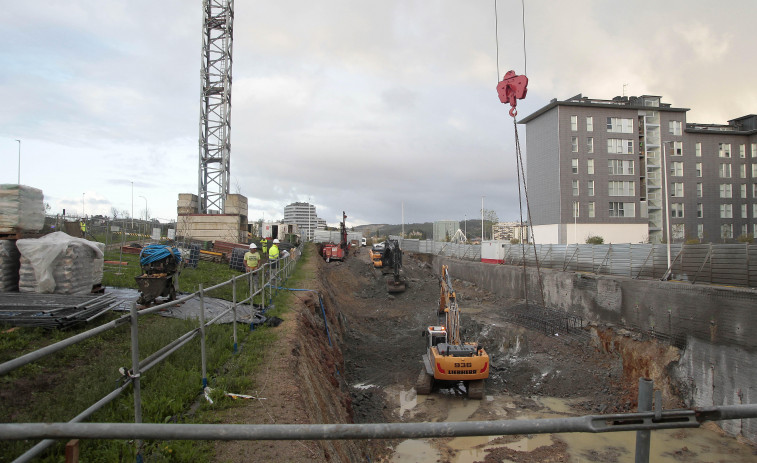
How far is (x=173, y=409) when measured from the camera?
201 inches

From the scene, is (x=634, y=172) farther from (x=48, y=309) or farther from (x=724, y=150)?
(x=48, y=309)

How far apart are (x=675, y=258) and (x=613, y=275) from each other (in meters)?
3.68

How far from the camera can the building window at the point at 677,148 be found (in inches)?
1961

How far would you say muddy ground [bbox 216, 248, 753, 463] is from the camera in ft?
22.0

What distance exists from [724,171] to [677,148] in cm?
699

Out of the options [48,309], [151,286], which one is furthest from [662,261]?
[48,309]

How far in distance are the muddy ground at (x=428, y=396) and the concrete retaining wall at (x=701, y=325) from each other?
3.67ft

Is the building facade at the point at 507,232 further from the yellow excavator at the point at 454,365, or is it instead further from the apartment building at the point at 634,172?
the yellow excavator at the point at 454,365

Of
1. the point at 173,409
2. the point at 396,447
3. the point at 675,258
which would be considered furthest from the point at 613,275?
the point at 173,409

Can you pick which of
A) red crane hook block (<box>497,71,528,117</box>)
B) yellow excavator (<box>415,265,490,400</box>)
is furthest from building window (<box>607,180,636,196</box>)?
red crane hook block (<box>497,71,528,117</box>)

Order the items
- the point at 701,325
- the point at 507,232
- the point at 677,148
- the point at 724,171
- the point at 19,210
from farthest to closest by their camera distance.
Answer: the point at 507,232 → the point at 724,171 → the point at 677,148 → the point at 701,325 → the point at 19,210

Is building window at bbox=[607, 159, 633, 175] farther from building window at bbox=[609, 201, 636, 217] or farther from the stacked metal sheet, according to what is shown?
the stacked metal sheet

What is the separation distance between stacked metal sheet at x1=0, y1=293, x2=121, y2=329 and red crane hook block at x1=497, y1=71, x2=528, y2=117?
11716 mm

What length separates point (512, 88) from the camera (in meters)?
12.9
